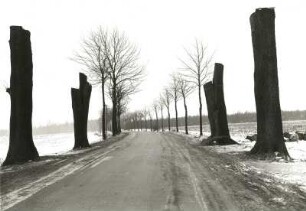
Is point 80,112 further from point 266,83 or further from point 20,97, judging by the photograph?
point 266,83

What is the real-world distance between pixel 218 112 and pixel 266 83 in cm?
824

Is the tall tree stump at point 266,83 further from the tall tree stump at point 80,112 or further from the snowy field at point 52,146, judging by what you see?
the tall tree stump at point 80,112

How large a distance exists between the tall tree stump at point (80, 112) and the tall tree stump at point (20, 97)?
331 inches

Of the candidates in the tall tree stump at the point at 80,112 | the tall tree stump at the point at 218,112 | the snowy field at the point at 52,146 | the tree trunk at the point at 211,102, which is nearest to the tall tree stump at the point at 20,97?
the snowy field at the point at 52,146

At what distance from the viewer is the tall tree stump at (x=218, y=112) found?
2260 cm

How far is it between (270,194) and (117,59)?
36401mm

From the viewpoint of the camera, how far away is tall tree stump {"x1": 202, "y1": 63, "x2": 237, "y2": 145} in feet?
74.1

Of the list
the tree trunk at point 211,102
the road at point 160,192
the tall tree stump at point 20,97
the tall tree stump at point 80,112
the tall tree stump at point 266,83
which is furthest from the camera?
the tall tree stump at point 80,112

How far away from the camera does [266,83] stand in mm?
15141

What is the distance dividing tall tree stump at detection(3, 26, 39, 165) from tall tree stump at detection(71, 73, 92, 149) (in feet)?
27.6

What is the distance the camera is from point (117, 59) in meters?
42.8

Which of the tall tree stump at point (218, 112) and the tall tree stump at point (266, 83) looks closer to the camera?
the tall tree stump at point (266, 83)

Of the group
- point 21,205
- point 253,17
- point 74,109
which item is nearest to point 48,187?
point 21,205

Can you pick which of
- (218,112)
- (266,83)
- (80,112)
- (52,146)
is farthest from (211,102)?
(52,146)
